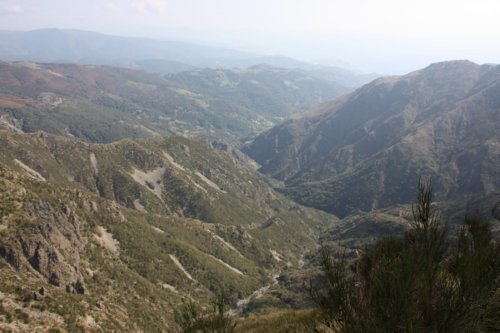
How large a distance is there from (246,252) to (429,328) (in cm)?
16837

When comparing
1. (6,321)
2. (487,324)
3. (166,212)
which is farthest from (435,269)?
(166,212)

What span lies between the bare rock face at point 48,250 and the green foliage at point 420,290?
251 ft

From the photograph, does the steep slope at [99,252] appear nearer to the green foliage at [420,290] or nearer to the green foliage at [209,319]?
the green foliage at [209,319]

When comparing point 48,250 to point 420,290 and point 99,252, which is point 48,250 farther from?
point 420,290

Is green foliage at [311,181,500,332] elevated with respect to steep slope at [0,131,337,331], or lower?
elevated

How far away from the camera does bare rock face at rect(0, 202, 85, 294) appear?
74.3 metres

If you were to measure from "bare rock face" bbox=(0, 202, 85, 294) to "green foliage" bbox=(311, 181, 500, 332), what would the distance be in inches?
3017

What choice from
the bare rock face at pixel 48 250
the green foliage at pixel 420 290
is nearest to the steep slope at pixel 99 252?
the bare rock face at pixel 48 250

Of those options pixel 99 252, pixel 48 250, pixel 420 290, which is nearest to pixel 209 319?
pixel 420 290

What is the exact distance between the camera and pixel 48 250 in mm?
81000

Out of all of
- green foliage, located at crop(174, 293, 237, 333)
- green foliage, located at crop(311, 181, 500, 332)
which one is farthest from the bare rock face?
green foliage, located at crop(311, 181, 500, 332)

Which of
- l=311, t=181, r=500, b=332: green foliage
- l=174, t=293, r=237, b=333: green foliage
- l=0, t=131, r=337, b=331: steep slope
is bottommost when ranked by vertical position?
l=0, t=131, r=337, b=331: steep slope

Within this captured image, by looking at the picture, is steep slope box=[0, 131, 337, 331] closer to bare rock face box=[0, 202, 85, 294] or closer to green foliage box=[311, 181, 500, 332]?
bare rock face box=[0, 202, 85, 294]

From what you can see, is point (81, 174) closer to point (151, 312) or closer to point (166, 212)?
point (166, 212)
